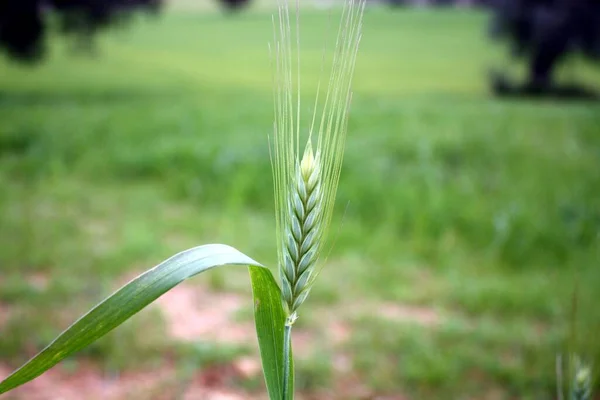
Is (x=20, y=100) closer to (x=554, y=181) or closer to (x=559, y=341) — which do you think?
(x=554, y=181)

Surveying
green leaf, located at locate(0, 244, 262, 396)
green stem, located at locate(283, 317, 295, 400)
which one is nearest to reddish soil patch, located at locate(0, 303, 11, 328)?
green leaf, located at locate(0, 244, 262, 396)

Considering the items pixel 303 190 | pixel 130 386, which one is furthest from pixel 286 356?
pixel 130 386

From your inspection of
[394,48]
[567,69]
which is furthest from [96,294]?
[394,48]

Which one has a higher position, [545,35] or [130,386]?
[130,386]

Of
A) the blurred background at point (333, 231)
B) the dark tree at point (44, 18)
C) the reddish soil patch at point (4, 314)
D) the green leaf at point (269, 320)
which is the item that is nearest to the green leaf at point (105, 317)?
the green leaf at point (269, 320)

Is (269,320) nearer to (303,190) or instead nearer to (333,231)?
(303,190)

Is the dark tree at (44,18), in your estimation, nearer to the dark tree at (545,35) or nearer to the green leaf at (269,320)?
the dark tree at (545,35)

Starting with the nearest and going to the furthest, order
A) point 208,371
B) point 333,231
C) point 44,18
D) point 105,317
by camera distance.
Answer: point 105,317
point 208,371
point 333,231
point 44,18
